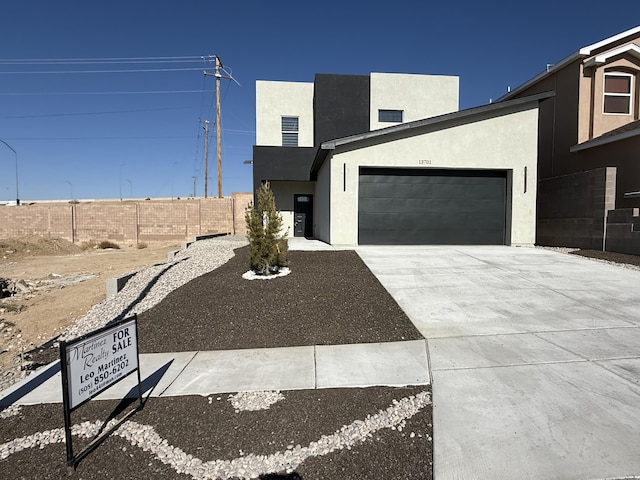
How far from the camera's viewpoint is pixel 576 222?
12.5 metres

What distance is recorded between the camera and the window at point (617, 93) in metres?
14.8

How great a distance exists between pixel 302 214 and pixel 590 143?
14098 mm

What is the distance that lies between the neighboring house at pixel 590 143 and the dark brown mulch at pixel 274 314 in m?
9.15

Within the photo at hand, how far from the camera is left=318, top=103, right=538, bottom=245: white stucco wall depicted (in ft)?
43.5

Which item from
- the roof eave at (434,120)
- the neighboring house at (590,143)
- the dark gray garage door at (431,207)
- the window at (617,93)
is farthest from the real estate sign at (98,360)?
the window at (617,93)

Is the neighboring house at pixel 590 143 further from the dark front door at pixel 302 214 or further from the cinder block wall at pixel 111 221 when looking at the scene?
the cinder block wall at pixel 111 221

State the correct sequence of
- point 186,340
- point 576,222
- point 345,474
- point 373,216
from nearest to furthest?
point 345,474 < point 186,340 < point 576,222 < point 373,216

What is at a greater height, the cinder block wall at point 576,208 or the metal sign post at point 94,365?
the cinder block wall at point 576,208

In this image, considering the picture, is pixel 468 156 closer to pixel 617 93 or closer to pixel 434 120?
pixel 434 120

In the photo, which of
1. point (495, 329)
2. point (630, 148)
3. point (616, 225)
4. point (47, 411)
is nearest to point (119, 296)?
point (47, 411)

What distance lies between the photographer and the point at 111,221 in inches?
1025

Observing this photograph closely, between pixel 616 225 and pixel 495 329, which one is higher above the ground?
pixel 616 225

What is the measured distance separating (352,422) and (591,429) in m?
1.92

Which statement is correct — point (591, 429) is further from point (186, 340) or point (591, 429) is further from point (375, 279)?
point (375, 279)
